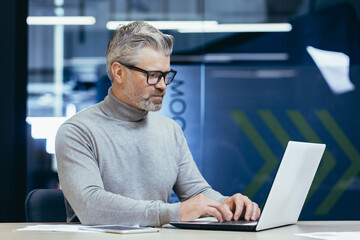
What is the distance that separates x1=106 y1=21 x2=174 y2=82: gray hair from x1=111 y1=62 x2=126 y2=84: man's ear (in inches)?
1.0

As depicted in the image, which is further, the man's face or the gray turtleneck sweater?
the man's face

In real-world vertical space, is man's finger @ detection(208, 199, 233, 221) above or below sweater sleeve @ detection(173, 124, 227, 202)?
above

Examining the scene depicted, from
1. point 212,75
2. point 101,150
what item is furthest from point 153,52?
point 212,75

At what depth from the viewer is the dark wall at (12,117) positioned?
527 cm

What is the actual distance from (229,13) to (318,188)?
5.39 feet

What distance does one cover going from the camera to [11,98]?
17.4ft

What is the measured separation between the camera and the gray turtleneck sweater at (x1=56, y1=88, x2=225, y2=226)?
2.07 meters

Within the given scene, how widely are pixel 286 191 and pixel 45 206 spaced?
100 centimetres

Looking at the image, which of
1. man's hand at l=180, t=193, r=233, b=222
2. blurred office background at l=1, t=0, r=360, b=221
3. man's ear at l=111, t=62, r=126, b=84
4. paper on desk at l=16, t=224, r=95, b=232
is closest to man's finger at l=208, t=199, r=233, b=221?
man's hand at l=180, t=193, r=233, b=222

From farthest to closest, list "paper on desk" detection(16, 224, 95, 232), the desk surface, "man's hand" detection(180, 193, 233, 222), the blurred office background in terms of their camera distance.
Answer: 1. the blurred office background
2. "man's hand" detection(180, 193, 233, 222)
3. "paper on desk" detection(16, 224, 95, 232)
4. the desk surface

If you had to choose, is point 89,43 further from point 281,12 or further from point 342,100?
point 342,100

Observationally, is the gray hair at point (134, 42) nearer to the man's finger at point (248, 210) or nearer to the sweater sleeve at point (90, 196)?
the sweater sleeve at point (90, 196)

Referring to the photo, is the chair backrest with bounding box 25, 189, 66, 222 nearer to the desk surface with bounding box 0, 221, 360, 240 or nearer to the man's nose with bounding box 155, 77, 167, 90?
the desk surface with bounding box 0, 221, 360, 240

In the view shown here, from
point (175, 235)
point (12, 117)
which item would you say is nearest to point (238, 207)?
point (175, 235)
